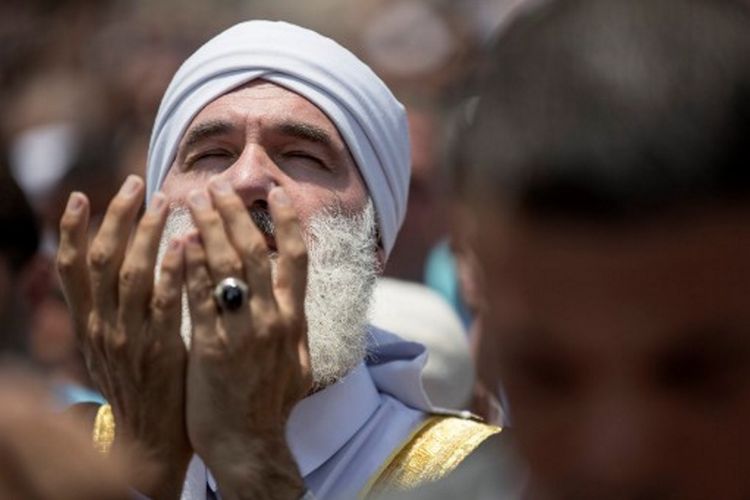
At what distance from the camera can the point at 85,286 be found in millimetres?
3350

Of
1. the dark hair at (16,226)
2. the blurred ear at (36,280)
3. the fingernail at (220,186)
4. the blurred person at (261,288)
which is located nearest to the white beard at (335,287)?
the blurred person at (261,288)

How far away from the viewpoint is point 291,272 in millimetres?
3203

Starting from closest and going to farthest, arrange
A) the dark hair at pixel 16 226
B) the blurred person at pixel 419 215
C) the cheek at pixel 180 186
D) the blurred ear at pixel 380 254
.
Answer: the cheek at pixel 180 186 < the blurred ear at pixel 380 254 < the dark hair at pixel 16 226 < the blurred person at pixel 419 215

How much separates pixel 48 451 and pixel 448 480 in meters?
0.45

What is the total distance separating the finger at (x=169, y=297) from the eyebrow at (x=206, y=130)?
2.20ft

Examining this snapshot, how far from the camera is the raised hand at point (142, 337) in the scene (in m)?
3.18

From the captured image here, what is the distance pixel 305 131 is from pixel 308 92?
0.40ft

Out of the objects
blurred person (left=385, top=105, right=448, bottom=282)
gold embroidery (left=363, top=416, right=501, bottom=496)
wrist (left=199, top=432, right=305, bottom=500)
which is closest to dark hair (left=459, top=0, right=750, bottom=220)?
wrist (left=199, top=432, right=305, bottom=500)

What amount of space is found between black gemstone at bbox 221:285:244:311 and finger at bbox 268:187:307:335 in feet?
0.32

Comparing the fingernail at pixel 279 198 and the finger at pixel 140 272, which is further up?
the fingernail at pixel 279 198

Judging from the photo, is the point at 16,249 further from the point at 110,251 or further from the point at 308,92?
the point at 110,251

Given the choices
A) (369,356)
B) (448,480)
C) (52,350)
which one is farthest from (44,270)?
(448,480)

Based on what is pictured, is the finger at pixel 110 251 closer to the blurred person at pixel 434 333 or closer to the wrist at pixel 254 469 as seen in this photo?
the wrist at pixel 254 469

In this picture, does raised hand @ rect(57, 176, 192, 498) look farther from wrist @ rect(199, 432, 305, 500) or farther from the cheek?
the cheek
